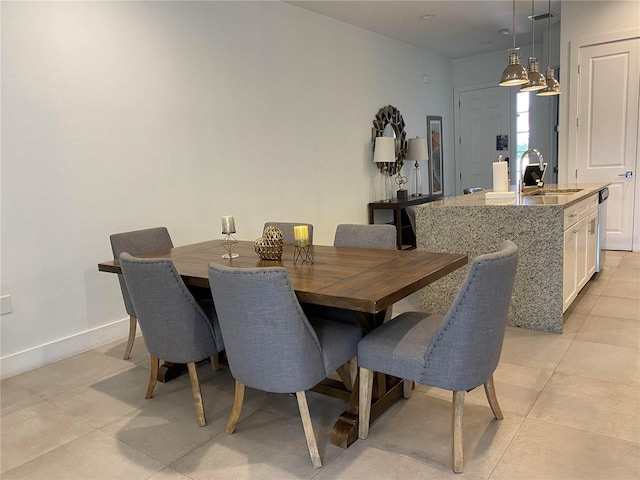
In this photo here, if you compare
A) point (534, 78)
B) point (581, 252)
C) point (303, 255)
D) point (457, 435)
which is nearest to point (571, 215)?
point (581, 252)

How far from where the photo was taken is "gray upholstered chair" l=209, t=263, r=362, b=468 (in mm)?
1754

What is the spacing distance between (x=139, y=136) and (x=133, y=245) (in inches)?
36.9

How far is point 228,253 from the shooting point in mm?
2854

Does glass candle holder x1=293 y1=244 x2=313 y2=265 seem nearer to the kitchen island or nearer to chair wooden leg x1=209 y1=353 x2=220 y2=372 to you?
chair wooden leg x1=209 y1=353 x2=220 y2=372

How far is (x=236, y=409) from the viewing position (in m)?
2.14

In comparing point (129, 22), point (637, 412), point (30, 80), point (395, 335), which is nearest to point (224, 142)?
point (129, 22)

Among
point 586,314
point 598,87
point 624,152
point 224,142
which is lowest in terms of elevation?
point 586,314

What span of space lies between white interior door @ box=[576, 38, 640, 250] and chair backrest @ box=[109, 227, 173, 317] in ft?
15.7

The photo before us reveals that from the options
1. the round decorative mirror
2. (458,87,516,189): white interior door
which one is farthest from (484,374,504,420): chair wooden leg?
(458,87,516,189): white interior door

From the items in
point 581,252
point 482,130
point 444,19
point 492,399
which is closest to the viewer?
point 492,399

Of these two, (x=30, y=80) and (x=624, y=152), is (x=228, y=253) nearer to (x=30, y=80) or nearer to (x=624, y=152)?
(x=30, y=80)

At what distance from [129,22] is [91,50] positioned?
0.39 m

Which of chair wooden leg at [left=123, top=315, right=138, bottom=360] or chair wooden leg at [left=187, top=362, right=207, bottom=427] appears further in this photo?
chair wooden leg at [left=123, top=315, right=138, bottom=360]

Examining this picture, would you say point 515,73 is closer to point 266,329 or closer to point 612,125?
point 612,125
